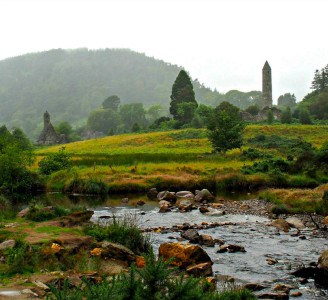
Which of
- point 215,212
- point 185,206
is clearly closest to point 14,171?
point 185,206

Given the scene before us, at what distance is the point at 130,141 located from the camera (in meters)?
75.0

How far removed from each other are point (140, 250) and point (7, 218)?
25.4 feet

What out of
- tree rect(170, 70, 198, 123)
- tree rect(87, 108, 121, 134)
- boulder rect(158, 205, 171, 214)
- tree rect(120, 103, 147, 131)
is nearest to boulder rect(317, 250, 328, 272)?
boulder rect(158, 205, 171, 214)

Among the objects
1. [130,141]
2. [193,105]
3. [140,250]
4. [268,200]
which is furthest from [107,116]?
[140,250]

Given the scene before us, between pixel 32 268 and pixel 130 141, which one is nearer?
pixel 32 268

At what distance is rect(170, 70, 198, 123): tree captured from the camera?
96188 mm

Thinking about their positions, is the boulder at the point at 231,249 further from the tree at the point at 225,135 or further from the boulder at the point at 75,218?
the tree at the point at 225,135

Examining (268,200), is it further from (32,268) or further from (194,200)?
(32,268)

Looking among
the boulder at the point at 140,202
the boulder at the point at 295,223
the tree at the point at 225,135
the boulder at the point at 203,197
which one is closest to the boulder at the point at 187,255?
the boulder at the point at 295,223

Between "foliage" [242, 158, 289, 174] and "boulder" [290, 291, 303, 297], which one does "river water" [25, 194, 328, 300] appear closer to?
"boulder" [290, 291, 303, 297]

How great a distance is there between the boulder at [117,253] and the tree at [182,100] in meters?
83.2

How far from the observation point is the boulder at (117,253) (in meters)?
12.5

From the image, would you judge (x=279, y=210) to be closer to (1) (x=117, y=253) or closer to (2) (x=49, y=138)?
(1) (x=117, y=253)

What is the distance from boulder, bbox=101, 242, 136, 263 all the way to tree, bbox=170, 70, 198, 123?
273 feet
